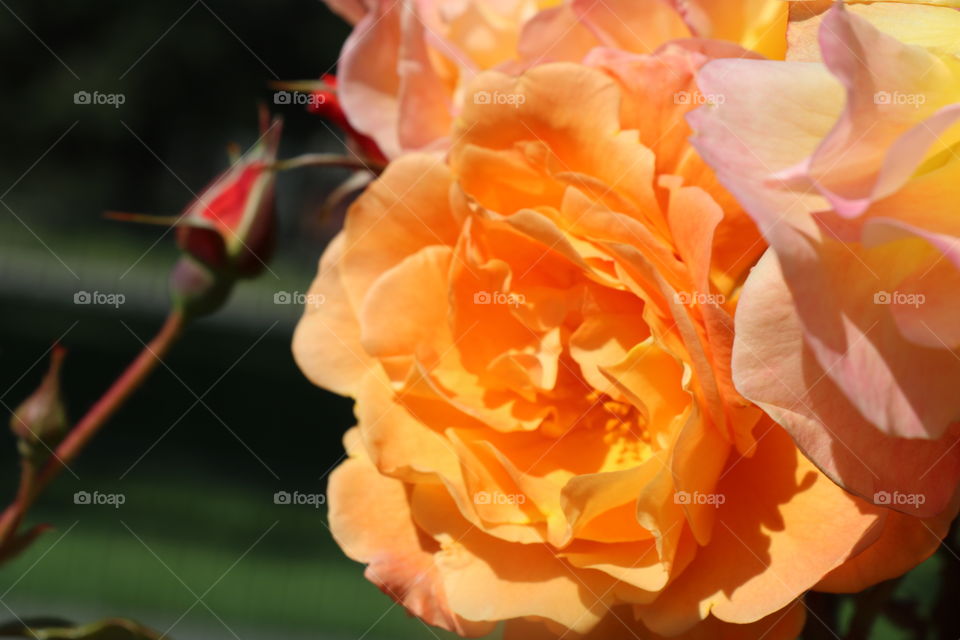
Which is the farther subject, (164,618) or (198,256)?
(164,618)

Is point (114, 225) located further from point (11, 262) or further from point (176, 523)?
point (176, 523)

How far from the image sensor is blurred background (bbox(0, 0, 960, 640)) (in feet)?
5.65

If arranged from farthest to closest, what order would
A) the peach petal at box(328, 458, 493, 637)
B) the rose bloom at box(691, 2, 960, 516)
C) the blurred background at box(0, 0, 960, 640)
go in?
the blurred background at box(0, 0, 960, 640) → the peach petal at box(328, 458, 493, 637) → the rose bloom at box(691, 2, 960, 516)

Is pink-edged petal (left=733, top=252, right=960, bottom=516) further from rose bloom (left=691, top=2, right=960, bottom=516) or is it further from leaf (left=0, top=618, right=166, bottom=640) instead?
leaf (left=0, top=618, right=166, bottom=640)

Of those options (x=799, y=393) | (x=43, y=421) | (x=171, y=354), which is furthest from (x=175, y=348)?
(x=799, y=393)

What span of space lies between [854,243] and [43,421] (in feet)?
0.98

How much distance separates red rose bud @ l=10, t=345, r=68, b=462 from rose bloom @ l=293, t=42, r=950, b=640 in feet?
0.36

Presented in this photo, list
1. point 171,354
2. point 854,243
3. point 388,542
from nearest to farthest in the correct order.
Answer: point 854,243 → point 388,542 → point 171,354

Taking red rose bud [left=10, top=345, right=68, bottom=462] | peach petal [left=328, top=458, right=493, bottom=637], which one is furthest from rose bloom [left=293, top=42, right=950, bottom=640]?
red rose bud [left=10, top=345, right=68, bottom=462]

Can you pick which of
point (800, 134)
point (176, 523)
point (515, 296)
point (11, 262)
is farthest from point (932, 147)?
point (11, 262)

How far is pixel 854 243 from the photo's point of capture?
0.22 metres

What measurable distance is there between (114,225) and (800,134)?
4052 millimetres

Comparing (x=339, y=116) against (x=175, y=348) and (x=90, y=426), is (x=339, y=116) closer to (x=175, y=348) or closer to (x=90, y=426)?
(x=90, y=426)

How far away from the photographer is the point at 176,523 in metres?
2.13
